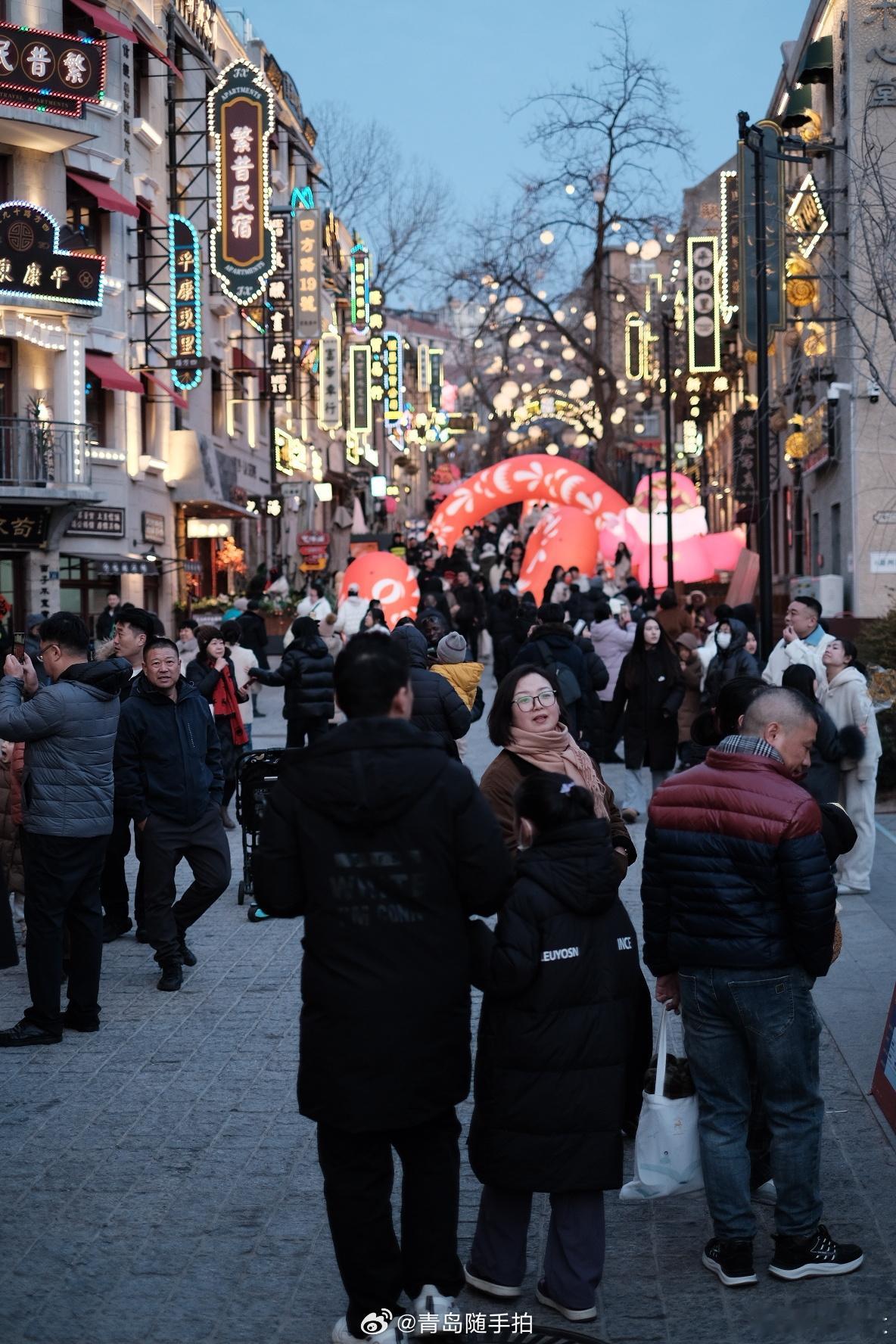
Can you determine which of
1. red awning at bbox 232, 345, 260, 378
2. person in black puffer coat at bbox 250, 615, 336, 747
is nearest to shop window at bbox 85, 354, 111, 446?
red awning at bbox 232, 345, 260, 378

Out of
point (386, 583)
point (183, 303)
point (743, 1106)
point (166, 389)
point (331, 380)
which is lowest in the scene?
point (743, 1106)

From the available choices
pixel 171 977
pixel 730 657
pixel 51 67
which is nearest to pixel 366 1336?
pixel 171 977

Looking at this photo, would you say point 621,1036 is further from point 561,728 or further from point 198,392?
point 198,392

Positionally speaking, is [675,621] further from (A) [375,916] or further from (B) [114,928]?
(A) [375,916]

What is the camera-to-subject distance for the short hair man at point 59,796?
24.3ft

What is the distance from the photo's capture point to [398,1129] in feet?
13.6

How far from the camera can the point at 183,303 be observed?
29750mm

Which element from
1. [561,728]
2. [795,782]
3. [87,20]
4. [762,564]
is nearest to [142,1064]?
[561,728]

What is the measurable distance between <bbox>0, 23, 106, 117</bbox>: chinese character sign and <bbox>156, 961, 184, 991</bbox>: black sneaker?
20.1 meters

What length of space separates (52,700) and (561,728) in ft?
8.05

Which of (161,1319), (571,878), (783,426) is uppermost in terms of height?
(783,426)

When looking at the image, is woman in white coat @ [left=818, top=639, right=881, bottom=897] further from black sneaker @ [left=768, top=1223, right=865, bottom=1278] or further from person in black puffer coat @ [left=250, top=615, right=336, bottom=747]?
black sneaker @ [left=768, top=1223, right=865, bottom=1278]

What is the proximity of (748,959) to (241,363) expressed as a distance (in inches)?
1444

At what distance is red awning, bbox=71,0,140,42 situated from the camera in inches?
1064
